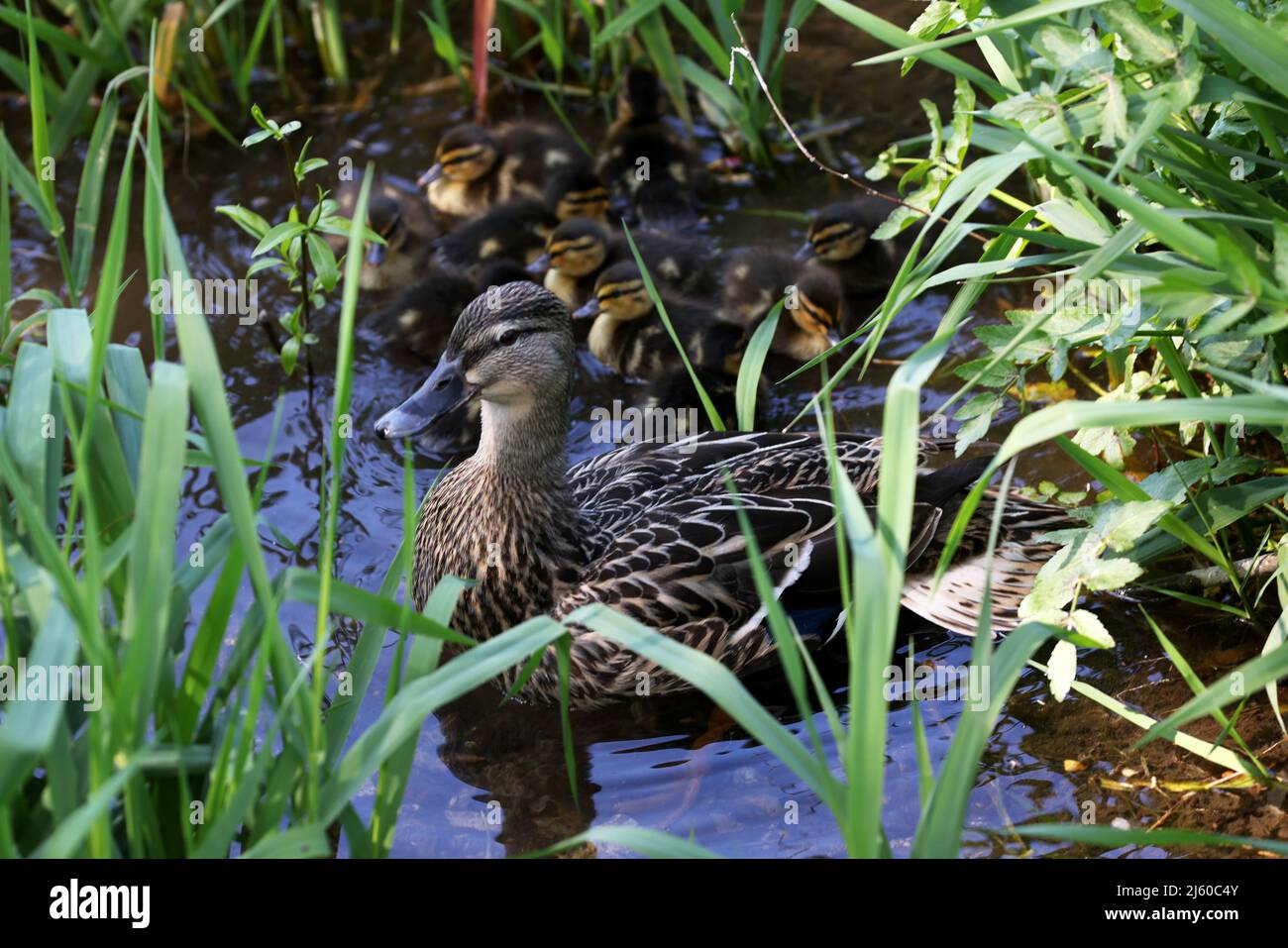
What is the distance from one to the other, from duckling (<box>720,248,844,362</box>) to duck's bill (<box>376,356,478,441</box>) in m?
0.94

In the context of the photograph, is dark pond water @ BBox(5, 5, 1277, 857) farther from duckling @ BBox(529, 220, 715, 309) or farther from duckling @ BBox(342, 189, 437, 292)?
duckling @ BBox(529, 220, 715, 309)

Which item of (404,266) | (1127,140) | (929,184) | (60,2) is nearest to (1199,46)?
(1127,140)

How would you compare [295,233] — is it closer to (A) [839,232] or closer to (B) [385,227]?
(B) [385,227]

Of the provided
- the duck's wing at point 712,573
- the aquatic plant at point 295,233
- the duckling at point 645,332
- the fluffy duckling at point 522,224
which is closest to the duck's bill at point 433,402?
the aquatic plant at point 295,233

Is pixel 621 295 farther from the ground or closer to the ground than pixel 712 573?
farther from the ground

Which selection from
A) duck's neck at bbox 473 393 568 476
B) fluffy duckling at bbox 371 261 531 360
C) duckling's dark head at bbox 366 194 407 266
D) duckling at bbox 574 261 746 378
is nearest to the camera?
duck's neck at bbox 473 393 568 476

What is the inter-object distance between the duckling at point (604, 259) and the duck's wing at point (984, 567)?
1.09 metres

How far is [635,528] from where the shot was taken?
2.43 m

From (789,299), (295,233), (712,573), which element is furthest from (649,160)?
(712,573)

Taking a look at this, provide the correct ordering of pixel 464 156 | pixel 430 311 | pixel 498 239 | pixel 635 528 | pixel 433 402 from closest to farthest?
pixel 433 402 < pixel 635 528 < pixel 430 311 < pixel 498 239 < pixel 464 156

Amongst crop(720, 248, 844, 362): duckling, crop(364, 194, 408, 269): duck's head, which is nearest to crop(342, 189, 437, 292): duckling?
crop(364, 194, 408, 269): duck's head

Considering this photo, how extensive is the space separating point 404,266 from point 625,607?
149 cm

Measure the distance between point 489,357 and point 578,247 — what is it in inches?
39.5

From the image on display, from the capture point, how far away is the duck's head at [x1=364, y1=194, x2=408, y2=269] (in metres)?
3.40
